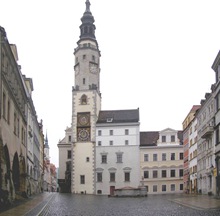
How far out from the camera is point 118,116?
304 feet

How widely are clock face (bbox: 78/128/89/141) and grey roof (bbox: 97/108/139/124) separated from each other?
10.3 feet

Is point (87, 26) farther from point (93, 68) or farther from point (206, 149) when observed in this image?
point (206, 149)

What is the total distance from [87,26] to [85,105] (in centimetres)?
1711

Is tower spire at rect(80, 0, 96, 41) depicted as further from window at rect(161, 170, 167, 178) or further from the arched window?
window at rect(161, 170, 167, 178)

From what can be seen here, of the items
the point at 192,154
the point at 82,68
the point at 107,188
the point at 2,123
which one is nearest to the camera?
the point at 2,123

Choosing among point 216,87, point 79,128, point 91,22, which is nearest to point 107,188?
point 79,128

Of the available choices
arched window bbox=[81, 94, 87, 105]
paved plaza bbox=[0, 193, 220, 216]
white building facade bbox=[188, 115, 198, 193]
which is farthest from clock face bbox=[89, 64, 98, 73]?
paved plaza bbox=[0, 193, 220, 216]

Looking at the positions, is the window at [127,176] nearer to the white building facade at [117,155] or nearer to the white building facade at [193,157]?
the white building facade at [117,155]

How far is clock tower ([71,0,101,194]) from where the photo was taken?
289 ft

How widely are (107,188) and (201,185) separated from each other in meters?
27.8

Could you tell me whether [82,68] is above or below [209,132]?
above

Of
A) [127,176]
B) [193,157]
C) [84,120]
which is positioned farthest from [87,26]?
[193,157]

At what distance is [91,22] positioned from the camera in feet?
314

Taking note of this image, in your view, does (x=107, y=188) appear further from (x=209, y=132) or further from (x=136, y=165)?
(x=209, y=132)
